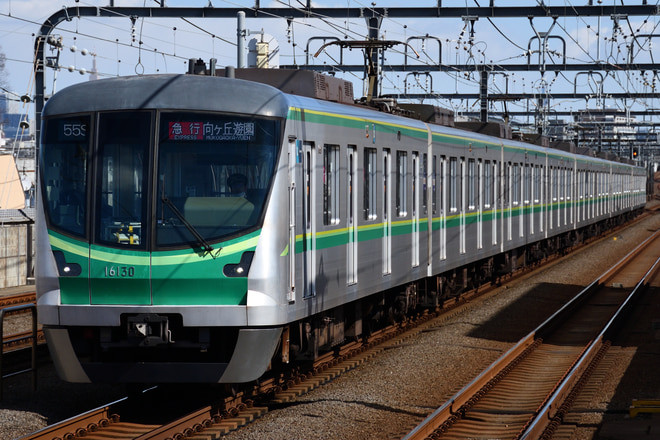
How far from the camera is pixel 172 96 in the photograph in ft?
29.3

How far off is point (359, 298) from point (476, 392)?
2.16m

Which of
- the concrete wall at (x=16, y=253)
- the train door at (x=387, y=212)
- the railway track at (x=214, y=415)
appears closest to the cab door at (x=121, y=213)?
the railway track at (x=214, y=415)

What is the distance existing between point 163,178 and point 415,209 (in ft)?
20.7

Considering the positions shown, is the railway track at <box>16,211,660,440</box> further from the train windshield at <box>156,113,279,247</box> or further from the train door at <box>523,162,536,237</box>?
the train door at <box>523,162,536,237</box>

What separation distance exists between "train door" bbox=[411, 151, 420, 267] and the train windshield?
18.2ft

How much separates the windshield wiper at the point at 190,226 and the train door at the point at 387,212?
4.35 m

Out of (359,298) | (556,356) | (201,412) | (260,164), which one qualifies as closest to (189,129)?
(260,164)

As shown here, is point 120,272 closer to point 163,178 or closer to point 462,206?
point 163,178

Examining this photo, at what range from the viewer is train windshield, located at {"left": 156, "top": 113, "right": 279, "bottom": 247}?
8.70m

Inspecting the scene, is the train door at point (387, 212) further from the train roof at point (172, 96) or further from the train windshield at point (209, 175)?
the train windshield at point (209, 175)

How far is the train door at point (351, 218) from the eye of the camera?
11.2m

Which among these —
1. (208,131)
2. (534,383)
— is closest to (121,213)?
(208,131)

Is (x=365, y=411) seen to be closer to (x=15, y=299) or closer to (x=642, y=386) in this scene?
(x=642, y=386)

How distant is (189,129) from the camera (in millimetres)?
8844
